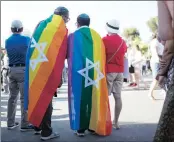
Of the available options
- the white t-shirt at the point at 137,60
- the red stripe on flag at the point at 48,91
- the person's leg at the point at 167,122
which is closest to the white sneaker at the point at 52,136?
the red stripe on flag at the point at 48,91

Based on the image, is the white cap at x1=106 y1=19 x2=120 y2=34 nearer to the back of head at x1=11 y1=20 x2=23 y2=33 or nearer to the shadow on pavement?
the back of head at x1=11 y1=20 x2=23 y2=33

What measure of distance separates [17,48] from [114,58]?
1.61 m

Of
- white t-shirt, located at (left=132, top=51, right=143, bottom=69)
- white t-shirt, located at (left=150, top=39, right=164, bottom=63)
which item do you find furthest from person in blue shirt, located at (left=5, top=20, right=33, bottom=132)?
white t-shirt, located at (left=132, top=51, right=143, bottom=69)

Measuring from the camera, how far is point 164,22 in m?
2.17

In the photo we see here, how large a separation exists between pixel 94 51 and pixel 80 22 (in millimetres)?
535

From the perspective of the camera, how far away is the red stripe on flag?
4660 mm

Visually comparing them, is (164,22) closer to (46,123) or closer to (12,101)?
(46,123)

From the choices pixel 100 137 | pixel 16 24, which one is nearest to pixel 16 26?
pixel 16 24

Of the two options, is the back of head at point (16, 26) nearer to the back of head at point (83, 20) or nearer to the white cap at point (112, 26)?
the back of head at point (83, 20)

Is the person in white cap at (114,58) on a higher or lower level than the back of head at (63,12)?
lower

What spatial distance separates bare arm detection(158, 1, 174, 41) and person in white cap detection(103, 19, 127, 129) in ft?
10.4

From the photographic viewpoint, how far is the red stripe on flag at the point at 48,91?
15.3 ft

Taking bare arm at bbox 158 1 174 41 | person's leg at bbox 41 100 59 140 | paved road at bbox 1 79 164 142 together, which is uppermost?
bare arm at bbox 158 1 174 41

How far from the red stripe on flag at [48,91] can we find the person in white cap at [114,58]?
97cm
